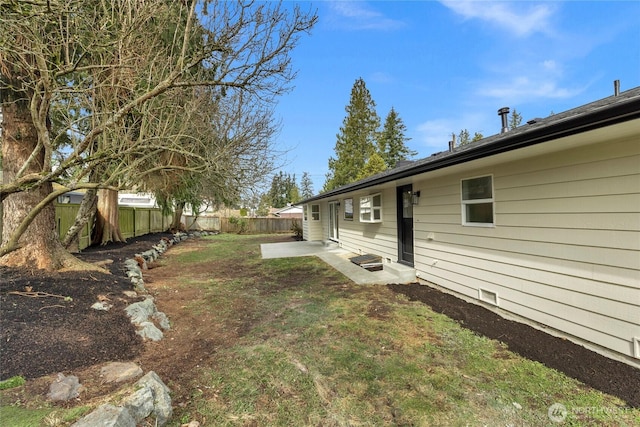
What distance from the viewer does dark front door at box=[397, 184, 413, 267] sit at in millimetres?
7126

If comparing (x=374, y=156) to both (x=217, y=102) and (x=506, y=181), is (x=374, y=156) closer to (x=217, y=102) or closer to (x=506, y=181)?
(x=217, y=102)

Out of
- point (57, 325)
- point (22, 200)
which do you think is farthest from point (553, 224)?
point (22, 200)

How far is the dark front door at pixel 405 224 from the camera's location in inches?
281

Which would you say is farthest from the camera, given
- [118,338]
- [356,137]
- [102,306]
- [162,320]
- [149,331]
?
[356,137]

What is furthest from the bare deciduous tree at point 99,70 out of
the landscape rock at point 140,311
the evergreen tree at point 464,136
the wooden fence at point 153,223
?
the evergreen tree at point 464,136

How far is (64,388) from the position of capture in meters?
2.33

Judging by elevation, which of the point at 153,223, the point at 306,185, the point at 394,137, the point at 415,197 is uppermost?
the point at 394,137

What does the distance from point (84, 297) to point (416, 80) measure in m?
11.6

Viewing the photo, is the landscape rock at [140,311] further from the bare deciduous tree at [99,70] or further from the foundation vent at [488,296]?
the foundation vent at [488,296]

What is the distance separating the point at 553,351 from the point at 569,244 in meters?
1.22

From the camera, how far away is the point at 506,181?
4.29 meters

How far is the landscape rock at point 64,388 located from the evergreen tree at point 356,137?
28165 mm

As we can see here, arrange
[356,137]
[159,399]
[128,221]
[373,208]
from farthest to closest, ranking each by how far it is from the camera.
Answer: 1. [356,137]
2. [128,221]
3. [373,208]
4. [159,399]

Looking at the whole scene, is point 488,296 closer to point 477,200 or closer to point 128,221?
point 477,200
